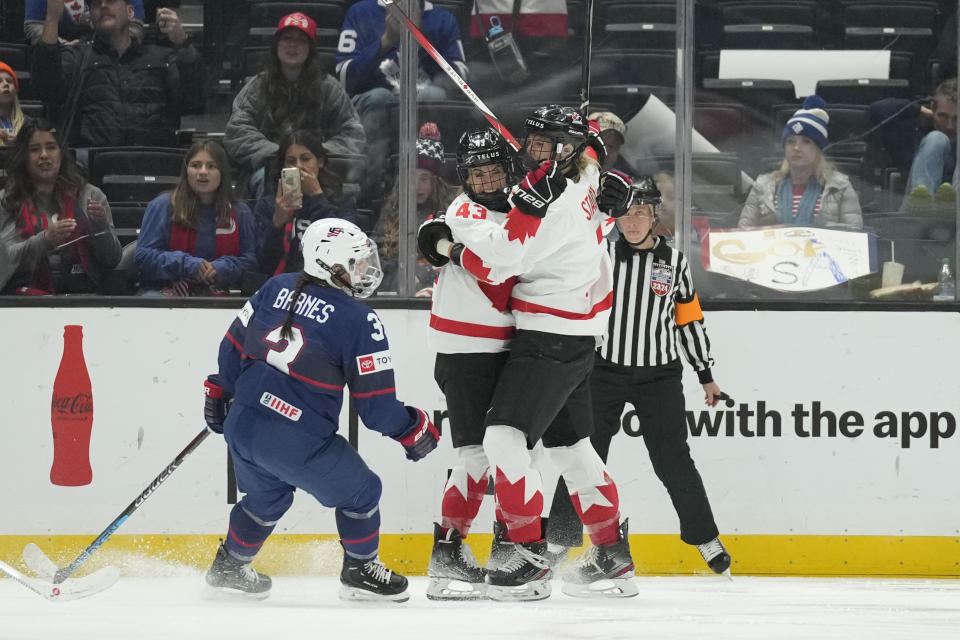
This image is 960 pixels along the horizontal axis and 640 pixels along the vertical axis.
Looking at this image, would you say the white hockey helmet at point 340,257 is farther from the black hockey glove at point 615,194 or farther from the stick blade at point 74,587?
the stick blade at point 74,587

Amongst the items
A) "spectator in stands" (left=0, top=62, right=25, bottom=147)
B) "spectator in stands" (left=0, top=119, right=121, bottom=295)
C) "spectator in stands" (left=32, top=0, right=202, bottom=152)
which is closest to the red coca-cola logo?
"spectator in stands" (left=0, top=119, right=121, bottom=295)

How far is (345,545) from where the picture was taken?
364 cm

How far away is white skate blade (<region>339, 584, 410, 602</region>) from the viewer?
3.62 metres

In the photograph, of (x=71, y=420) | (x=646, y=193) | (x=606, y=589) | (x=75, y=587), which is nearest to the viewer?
(x=75, y=587)

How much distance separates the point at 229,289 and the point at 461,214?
56.5 inches

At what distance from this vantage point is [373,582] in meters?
3.63

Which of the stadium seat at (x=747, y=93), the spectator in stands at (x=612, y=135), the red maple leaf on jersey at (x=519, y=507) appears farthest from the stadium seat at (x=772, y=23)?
the red maple leaf on jersey at (x=519, y=507)

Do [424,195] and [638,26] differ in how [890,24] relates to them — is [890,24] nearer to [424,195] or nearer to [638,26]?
[638,26]

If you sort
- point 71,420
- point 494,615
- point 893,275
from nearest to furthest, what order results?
point 494,615 → point 71,420 → point 893,275

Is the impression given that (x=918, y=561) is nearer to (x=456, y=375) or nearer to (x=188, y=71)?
(x=456, y=375)

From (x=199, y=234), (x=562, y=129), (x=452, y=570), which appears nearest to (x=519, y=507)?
(x=452, y=570)

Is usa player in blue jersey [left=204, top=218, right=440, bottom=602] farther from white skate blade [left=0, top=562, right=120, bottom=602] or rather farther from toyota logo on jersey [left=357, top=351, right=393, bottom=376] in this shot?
white skate blade [left=0, top=562, right=120, bottom=602]

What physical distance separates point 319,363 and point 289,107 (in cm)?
165

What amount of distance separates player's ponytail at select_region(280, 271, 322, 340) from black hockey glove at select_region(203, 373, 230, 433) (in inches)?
12.7
